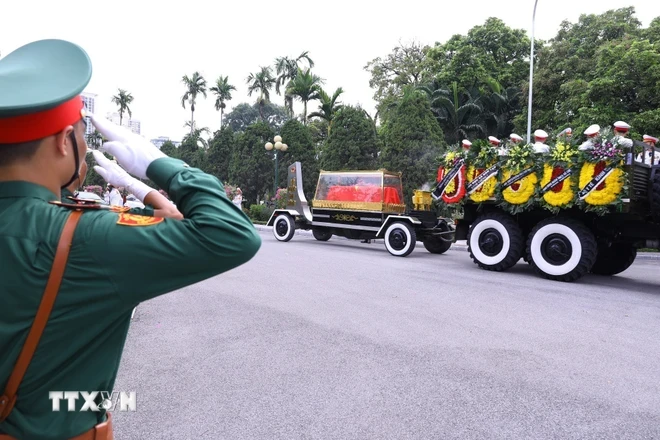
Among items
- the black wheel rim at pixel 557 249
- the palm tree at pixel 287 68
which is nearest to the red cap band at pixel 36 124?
the black wheel rim at pixel 557 249

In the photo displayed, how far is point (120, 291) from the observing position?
1.24 m

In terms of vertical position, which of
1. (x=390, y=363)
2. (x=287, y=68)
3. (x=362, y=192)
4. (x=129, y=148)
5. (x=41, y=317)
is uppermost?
(x=287, y=68)

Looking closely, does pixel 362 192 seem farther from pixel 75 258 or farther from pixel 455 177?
pixel 75 258

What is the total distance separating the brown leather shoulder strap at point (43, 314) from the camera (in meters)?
1.16

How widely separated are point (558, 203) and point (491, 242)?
162 centimetres

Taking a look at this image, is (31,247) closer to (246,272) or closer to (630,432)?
(630,432)

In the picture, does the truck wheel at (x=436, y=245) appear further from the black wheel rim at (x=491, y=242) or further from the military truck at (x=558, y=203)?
the black wheel rim at (x=491, y=242)

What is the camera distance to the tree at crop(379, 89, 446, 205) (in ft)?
71.0

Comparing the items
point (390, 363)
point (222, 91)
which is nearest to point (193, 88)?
point (222, 91)

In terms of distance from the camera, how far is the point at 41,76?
1240 millimetres

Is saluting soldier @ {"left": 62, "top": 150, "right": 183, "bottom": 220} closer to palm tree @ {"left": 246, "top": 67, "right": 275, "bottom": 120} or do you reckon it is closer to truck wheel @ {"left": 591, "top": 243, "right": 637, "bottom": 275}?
truck wheel @ {"left": 591, "top": 243, "right": 637, "bottom": 275}

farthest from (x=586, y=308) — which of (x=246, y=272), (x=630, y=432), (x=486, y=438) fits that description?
(x=246, y=272)

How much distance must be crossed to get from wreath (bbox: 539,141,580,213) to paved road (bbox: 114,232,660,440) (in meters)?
1.87

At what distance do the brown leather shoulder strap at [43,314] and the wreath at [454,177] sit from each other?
10.1m
